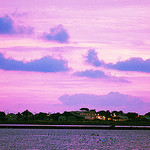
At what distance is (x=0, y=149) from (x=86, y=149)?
1633cm

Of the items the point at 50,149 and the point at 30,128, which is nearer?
the point at 50,149

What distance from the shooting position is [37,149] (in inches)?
2685

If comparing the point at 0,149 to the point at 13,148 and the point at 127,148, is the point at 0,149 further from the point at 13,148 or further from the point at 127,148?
A: the point at 127,148

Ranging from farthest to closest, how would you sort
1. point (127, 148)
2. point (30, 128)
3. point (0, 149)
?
1. point (30, 128)
2. point (127, 148)
3. point (0, 149)

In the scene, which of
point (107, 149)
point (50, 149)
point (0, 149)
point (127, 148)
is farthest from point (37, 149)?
point (127, 148)

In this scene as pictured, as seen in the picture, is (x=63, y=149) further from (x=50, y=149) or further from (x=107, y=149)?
(x=107, y=149)

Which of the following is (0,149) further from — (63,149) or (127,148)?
(127,148)

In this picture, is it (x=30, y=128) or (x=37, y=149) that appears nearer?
(x=37, y=149)

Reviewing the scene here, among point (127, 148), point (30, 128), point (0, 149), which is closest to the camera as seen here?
point (0, 149)

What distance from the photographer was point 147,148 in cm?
7488

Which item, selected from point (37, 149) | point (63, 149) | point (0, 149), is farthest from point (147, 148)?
point (0, 149)

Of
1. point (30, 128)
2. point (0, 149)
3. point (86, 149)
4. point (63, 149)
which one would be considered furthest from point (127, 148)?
point (30, 128)

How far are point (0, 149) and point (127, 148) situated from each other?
999 inches

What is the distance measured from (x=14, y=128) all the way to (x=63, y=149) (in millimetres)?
93302
